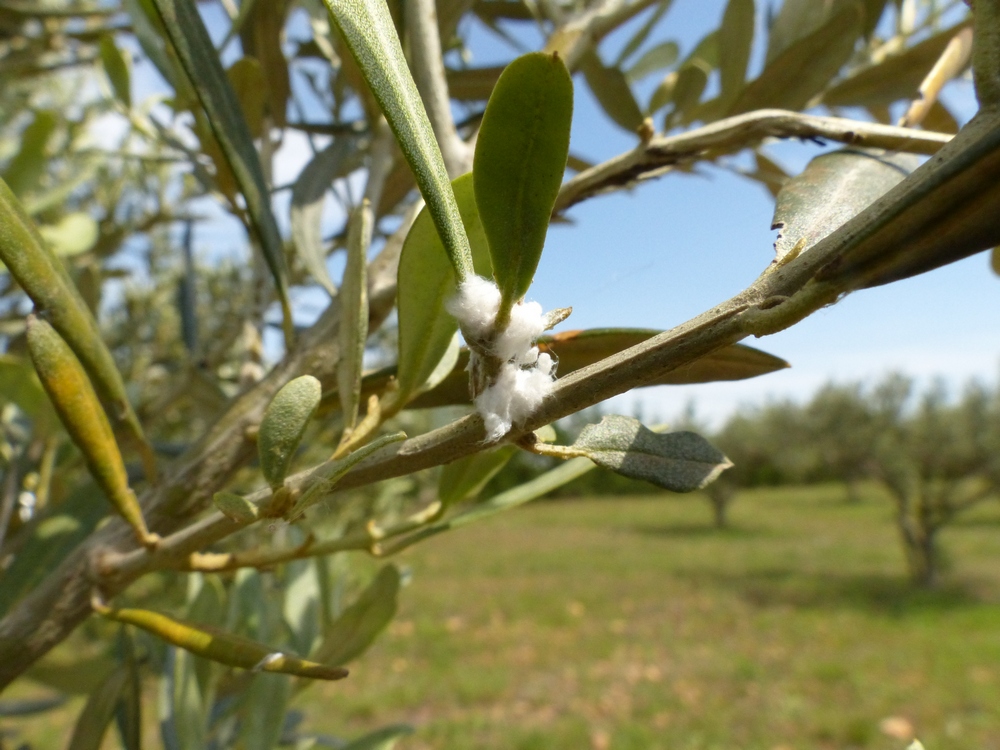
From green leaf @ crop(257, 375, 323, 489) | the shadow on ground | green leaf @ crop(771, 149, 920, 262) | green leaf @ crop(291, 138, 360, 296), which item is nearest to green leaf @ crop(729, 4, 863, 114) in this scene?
green leaf @ crop(771, 149, 920, 262)

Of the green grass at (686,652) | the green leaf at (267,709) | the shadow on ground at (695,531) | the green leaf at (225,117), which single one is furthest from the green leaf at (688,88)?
the shadow on ground at (695,531)

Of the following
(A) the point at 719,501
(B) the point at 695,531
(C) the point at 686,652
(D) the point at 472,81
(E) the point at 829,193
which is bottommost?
(B) the point at 695,531

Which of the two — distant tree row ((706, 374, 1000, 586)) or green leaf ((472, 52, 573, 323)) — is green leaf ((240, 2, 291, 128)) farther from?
distant tree row ((706, 374, 1000, 586))

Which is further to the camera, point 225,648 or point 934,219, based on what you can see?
point 225,648

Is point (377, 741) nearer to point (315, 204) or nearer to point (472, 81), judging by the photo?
point (315, 204)

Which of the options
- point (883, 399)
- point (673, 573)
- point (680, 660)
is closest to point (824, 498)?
point (883, 399)

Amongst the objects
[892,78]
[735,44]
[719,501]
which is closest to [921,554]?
[719,501]
